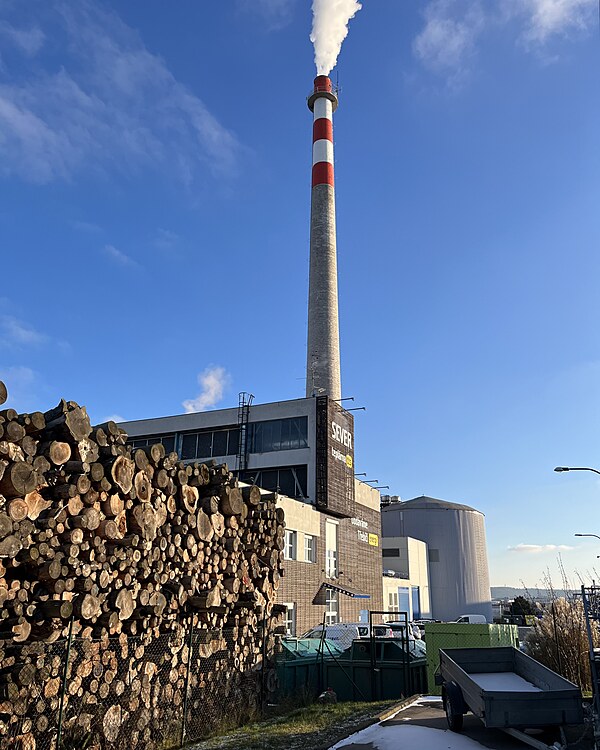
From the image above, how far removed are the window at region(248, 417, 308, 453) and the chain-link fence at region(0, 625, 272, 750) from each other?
20.7m

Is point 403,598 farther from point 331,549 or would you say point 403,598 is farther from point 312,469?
point 312,469

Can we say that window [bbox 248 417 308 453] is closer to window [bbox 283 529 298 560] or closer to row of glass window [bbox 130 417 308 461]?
row of glass window [bbox 130 417 308 461]

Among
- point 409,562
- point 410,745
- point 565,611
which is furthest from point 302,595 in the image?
point 409,562

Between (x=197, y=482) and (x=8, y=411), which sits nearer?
(x=8, y=411)

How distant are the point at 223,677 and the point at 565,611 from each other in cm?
812

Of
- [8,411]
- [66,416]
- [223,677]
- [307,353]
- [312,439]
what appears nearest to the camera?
[8,411]

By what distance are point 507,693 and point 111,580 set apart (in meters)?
5.36

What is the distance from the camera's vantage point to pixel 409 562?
1961 inches

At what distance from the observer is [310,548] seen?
29156 mm

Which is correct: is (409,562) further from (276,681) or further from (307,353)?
(276,681)

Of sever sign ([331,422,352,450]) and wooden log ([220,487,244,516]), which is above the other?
sever sign ([331,422,352,450])

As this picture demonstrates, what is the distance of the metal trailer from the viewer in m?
7.95

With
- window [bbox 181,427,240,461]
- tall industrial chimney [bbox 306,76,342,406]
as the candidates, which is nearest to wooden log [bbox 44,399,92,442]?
window [bbox 181,427,240,461]

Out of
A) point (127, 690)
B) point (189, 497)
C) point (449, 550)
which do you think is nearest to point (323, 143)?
point (449, 550)
